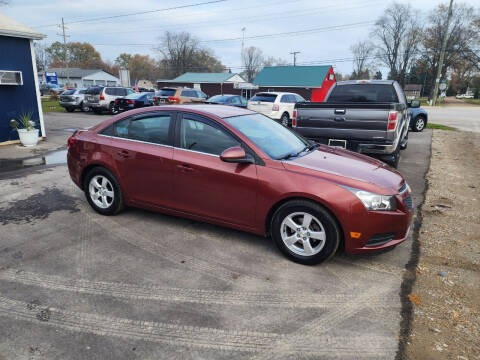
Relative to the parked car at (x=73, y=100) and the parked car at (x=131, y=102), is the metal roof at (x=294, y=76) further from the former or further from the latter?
the parked car at (x=131, y=102)

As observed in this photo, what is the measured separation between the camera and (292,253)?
373 centimetres

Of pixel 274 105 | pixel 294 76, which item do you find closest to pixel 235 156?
pixel 274 105

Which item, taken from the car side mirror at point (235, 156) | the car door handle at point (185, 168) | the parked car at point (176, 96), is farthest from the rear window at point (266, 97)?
the car side mirror at point (235, 156)

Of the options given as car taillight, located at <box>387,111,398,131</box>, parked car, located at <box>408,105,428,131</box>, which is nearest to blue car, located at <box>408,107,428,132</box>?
parked car, located at <box>408,105,428,131</box>

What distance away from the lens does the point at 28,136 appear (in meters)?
10.0

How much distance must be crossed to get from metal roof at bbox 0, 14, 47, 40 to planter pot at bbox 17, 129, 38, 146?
2.61 meters

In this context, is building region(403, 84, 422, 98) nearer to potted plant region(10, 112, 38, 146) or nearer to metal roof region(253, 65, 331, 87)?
metal roof region(253, 65, 331, 87)

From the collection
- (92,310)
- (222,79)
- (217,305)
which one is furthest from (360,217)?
(222,79)

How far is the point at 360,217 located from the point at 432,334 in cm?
114

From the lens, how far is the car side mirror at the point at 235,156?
147 inches

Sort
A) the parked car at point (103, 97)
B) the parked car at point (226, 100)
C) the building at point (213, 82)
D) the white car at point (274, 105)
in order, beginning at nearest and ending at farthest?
the white car at point (274, 105), the parked car at point (226, 100), the parked car at point (103, 97), the building at point (213, 82)

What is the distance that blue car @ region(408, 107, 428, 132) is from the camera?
49.9 feet

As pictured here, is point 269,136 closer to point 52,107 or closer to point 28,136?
point 28,136

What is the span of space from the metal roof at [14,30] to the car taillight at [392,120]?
9760 mm
